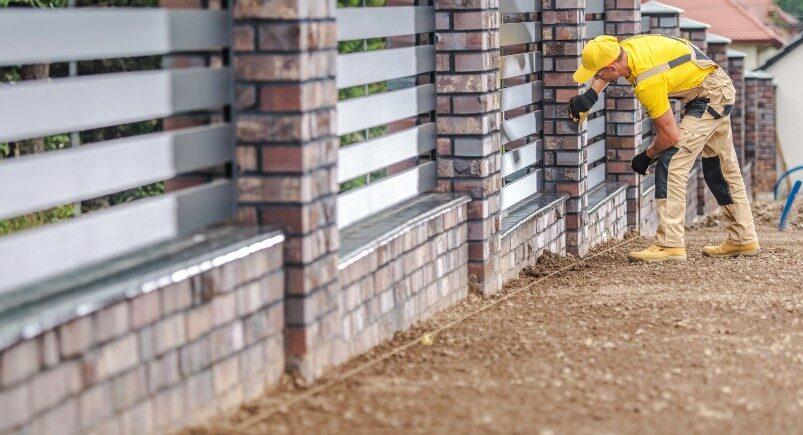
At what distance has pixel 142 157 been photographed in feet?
17.0

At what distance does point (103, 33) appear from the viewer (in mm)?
4941

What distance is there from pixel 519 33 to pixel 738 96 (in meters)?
13.7

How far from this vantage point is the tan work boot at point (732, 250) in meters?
11.1

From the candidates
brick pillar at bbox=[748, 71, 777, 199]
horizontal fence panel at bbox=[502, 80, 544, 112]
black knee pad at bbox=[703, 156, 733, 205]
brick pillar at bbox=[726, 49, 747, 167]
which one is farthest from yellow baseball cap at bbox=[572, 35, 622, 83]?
brick pillar at bbox=[748, 71, 777, 199]

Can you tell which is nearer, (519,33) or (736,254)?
(519,33)

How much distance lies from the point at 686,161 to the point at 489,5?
2.67 metres

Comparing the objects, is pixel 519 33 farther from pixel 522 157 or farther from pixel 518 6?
pixel 522 157

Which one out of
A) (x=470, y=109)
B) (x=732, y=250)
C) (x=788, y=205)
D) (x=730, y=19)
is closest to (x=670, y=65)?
(x=732, y=250)

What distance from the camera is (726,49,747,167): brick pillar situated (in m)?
23.2

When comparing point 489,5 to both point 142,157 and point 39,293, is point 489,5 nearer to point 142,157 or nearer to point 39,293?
point 142,157

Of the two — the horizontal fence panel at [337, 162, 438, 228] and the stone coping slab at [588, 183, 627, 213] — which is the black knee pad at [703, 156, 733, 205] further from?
the horizontal fence panel at [337, 162, 438, 228]

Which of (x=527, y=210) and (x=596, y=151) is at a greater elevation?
(x=596, y=151)

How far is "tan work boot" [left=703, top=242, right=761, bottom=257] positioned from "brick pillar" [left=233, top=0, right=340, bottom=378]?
5.80 metres

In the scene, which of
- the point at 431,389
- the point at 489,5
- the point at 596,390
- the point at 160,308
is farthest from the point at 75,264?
the point at 489,5
